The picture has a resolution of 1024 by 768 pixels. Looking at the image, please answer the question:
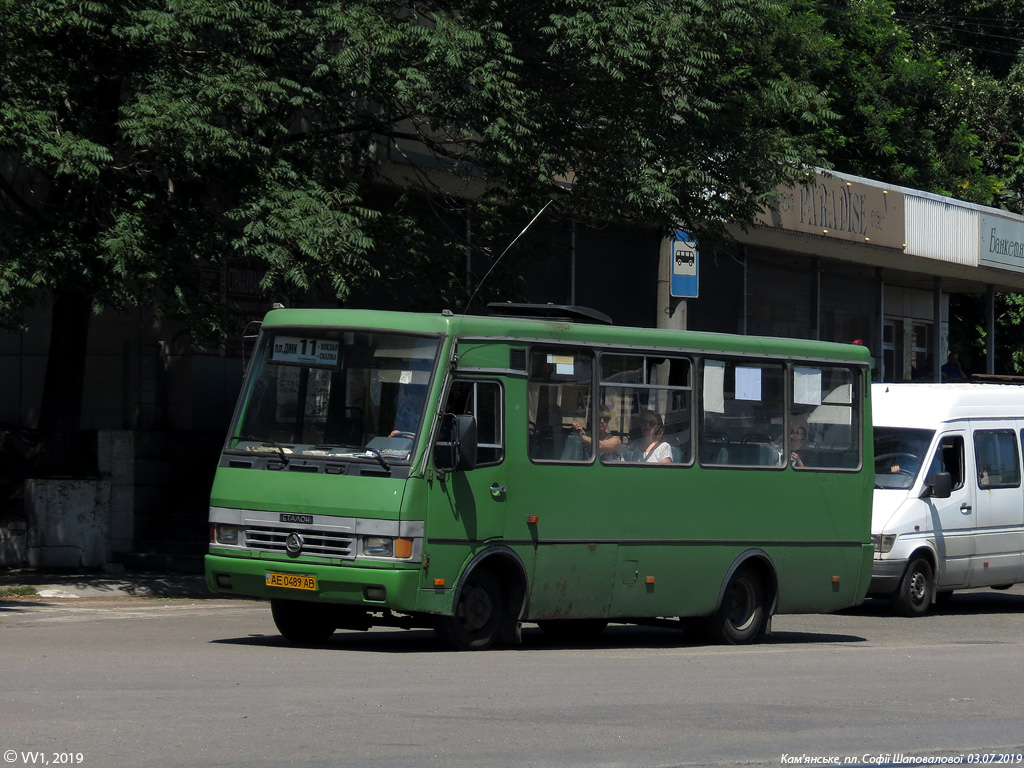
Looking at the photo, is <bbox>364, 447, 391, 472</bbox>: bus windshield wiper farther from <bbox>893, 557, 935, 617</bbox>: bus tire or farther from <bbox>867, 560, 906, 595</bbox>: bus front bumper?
<bbox>893, 557, 935, 617</bbox>: bus tire

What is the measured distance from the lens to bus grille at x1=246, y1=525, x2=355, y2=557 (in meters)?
11.2

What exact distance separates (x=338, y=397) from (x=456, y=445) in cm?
103

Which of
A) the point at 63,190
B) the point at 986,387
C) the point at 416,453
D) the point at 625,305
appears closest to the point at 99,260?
the point at 63,190

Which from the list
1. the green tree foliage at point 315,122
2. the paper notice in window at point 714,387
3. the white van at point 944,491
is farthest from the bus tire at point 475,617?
the white van at point 944,491

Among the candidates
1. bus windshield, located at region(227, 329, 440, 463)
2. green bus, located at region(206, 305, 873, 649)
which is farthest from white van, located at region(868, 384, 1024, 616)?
bus windshield, located at region(227, 329, 440, 463)

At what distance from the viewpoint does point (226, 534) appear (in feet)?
38.6

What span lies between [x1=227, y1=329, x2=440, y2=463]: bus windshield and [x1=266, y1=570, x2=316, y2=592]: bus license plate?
0.89 m

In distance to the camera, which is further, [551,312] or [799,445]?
[799,445]

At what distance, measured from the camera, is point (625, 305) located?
28766 mm

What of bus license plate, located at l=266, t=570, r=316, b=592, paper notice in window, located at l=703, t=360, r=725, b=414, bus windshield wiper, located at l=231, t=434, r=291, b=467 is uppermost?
paper notice in window, located at l=703, t=360, r=725, b=414

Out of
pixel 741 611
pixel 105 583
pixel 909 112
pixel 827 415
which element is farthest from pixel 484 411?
pixel 909 112

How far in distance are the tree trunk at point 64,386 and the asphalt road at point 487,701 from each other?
633 centimetres

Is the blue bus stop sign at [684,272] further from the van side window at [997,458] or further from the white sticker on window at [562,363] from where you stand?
the white sticker on window at [562,363]

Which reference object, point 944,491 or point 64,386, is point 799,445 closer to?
point 944,491
